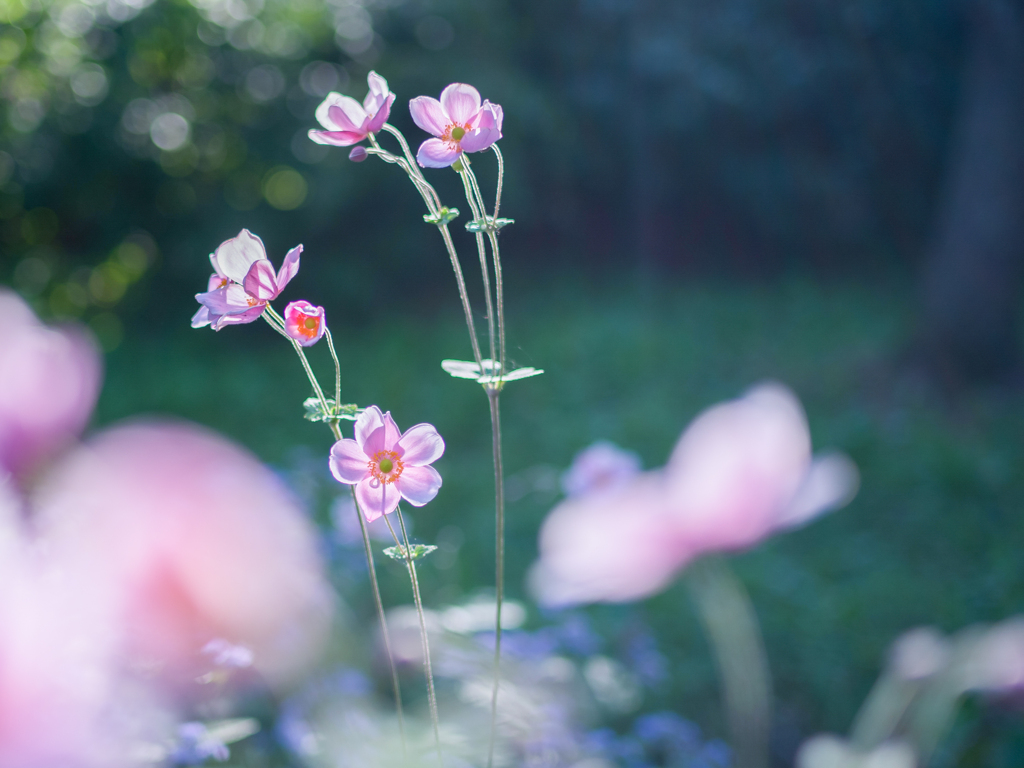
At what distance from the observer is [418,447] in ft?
2.06

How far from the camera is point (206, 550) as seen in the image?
0.75 meters

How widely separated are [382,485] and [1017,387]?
14.6ft

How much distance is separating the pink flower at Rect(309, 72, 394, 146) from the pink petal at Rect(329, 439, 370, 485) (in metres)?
0.28

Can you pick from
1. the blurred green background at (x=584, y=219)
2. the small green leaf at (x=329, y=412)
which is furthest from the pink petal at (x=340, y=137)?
the blurred green background at (x=584, y=219)

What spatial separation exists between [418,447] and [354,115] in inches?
12.0

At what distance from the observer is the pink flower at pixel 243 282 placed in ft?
1.98

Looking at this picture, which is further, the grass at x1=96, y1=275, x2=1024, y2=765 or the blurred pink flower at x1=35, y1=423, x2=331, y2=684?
the grass at x1=96, y1=275, x2=1024, y2=765

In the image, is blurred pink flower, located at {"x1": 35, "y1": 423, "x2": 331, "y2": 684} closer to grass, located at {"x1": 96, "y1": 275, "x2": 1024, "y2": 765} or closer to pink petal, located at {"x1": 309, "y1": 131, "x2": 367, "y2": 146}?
pink petal, located at {"x1": 309, "y1": 131, "x2": 367, "y2": 146}

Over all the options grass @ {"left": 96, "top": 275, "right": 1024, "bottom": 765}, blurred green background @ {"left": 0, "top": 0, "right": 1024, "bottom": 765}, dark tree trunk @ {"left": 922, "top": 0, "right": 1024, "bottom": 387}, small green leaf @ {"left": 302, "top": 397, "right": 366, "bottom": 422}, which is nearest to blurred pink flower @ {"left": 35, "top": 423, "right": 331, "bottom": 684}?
small green leaf @ {"left": 302, "top": 397, "right": 366, "bottom": 422}

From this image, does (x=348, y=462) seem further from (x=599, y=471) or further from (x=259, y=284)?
(x=599, y=471)

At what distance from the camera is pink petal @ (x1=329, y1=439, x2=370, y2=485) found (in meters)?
0.58

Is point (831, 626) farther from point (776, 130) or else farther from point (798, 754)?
point (776, 130)

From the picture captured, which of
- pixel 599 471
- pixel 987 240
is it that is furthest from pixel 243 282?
pixel 987 240

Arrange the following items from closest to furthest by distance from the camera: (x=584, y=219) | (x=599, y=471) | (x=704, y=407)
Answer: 1. (x=599, y=471)
2. (x=704, y=407)
3. (x=584, y=219)
